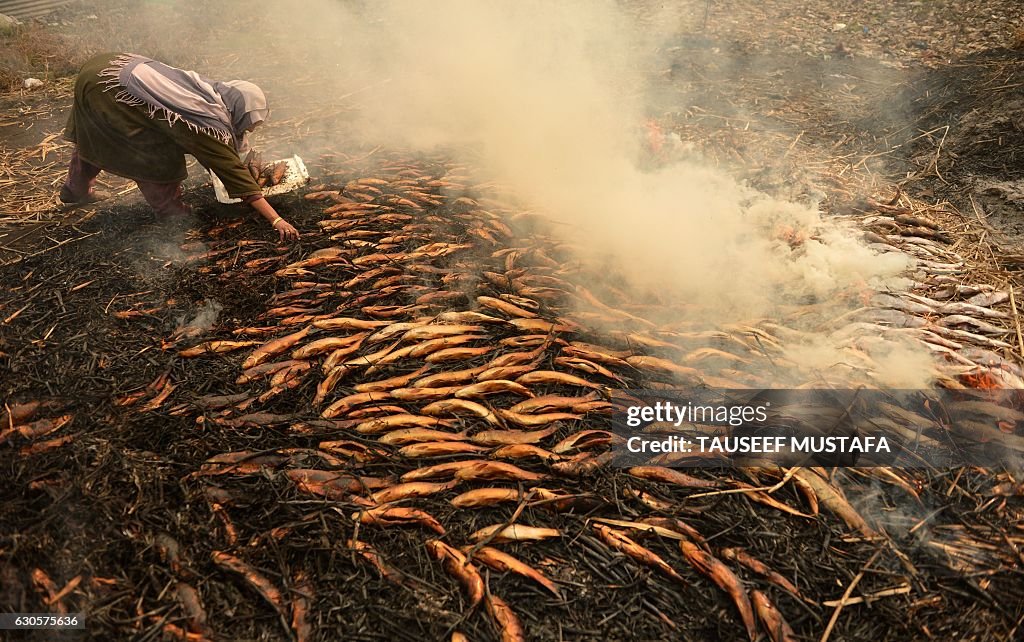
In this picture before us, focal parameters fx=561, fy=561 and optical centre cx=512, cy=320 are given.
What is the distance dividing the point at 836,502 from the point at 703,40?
6.30 meters

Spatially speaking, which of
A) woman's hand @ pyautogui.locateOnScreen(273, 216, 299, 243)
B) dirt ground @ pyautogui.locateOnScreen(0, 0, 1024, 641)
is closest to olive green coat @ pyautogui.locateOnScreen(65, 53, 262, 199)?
woman's hand @ pyautogui.locateOnScreen(273, 216, 299, 243)

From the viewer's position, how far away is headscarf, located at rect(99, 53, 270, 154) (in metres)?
2.86

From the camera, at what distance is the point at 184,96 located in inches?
113

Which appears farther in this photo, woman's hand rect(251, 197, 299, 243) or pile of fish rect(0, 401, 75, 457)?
woman's hand rect(251, 197, 299, 243)

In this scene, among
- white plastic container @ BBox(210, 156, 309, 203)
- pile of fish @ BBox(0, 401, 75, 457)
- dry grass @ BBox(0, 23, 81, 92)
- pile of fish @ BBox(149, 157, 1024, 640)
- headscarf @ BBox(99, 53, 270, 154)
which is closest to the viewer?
pile of fish @ BBox(149, 157, 1024, 640)

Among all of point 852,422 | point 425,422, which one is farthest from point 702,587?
point 425,422

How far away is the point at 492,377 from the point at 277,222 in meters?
1.65

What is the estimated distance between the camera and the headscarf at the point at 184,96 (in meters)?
2.86

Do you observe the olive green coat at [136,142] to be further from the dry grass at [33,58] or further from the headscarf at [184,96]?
the dry grass at [33,58]

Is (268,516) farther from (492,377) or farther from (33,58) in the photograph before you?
(33,58)

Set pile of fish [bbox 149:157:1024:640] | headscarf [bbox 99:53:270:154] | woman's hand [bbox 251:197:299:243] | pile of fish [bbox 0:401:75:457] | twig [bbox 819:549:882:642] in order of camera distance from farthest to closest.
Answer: woman's hand [bbox 251:197:299:243], headscarf [bbox 99:53:270:154], pile of fish [bbox 0:401:75:457], pile of fish [bbox 149:157:1024:640], twig [bbox 819:549:882:642]

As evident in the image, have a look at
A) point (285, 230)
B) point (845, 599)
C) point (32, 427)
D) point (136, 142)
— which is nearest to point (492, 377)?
point (845, 599)

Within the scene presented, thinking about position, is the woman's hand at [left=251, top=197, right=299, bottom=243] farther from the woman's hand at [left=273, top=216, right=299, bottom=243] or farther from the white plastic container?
the white plastic container

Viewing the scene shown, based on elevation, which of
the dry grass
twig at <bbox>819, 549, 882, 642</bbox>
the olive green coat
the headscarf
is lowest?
twig at <bbox>819, 549, 882, 642</bbox>
